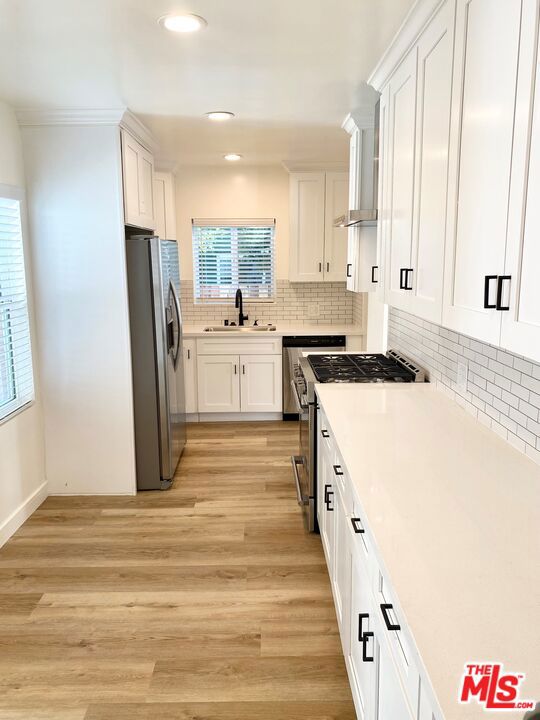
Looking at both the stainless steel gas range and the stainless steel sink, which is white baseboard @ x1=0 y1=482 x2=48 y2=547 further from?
the stainless steel sink

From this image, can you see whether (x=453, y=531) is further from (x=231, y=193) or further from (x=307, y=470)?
(x=231, y=193)

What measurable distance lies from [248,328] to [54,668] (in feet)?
12.7

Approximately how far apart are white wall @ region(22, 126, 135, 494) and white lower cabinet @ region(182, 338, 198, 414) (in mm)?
1604

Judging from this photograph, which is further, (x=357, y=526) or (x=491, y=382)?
(x=491, y=382)

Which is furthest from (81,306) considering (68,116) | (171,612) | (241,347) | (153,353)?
(171,612)

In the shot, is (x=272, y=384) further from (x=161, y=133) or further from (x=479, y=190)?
(x=479, y=190)

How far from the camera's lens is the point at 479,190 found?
1.65 meters

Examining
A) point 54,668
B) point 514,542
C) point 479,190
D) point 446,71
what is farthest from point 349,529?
point 446,71

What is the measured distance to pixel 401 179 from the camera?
2568 mm

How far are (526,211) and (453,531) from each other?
0.80 metres

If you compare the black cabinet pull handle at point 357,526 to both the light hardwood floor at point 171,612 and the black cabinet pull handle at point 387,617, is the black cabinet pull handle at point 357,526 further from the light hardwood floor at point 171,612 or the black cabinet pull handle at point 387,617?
the light hardwood floor at point 171,612

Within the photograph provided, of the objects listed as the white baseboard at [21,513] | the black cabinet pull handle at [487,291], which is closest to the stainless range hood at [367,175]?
the black cabinet pull handle at [487,291]

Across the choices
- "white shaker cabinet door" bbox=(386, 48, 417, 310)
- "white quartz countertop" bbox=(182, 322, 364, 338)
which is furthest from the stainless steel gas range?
"white quartz countertop" bbox=(182, 322, 364, 338)

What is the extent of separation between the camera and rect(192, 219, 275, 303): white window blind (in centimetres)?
586
